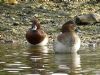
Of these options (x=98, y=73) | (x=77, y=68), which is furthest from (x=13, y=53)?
(x=98, y=73)

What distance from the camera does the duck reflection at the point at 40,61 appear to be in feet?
35.9

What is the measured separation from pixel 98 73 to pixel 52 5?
14.7m

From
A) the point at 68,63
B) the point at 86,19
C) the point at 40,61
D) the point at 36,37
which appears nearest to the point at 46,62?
the point at 40,61

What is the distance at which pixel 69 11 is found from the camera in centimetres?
2416

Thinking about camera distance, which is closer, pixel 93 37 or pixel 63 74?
pixel 63 74

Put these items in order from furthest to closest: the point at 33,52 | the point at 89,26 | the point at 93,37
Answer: the point at 89,26
the point at 93,37
the point at 33,52

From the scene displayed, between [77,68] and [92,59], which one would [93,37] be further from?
[77,68]

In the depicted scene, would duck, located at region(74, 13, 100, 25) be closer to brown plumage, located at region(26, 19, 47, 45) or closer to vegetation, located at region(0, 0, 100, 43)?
vegetation, located at region(0, 0, 100, 43)

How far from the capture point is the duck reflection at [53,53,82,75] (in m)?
10.8

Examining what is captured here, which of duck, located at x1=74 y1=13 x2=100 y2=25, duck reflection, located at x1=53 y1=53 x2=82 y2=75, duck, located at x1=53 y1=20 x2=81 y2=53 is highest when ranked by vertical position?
duck, located at x1=74 y1=13 x2=100 y2=25

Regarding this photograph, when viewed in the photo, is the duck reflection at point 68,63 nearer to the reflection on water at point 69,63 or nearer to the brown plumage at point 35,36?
the reflection on water at point 69,63

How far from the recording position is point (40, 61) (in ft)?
41.2

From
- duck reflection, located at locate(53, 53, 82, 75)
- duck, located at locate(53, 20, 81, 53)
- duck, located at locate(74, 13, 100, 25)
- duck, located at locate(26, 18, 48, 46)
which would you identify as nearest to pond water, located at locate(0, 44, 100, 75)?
duck reflection, located at locate(53, 53, 82, 75)

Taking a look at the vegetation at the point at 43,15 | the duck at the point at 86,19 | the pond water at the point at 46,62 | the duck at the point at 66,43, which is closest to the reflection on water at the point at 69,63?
the pond water at the point at 46,62
